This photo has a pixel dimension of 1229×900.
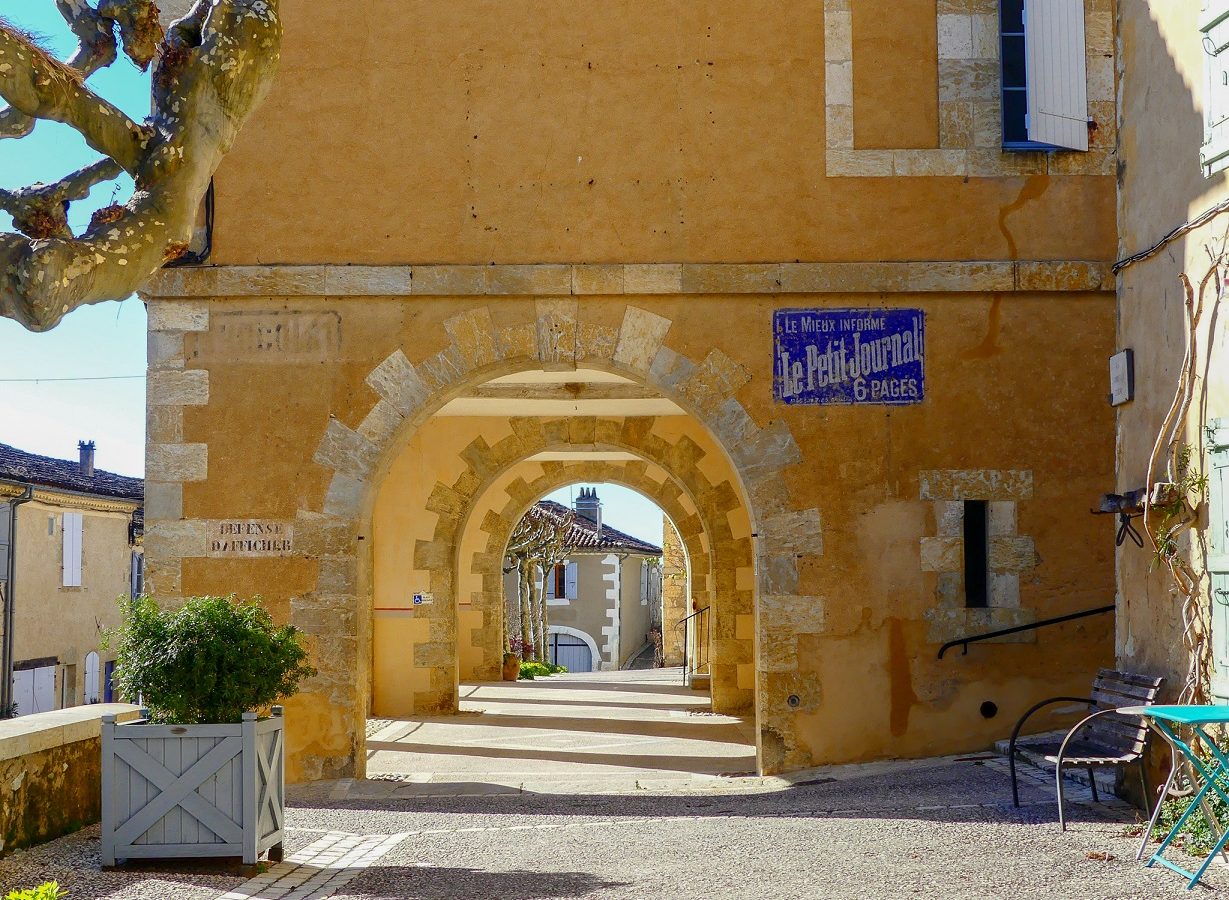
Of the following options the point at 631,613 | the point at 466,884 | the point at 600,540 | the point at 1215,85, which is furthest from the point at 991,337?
the point at 631,613

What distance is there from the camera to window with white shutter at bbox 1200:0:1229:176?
5.89 m

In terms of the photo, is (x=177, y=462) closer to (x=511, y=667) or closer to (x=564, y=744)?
(x=564, y=744)

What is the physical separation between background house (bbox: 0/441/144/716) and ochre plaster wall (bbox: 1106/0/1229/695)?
15.0m

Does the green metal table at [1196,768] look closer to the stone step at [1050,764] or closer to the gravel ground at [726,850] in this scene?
the gravel ground at [726,850]

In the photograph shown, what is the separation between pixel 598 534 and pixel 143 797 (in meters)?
32.6

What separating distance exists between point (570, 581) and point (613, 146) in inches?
1216

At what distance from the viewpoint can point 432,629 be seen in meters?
13.5

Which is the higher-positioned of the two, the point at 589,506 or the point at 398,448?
the point at 589,506

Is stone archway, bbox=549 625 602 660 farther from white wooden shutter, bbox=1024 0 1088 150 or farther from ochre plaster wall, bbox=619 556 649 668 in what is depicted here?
white wooden shutter, bbox=1024 0 1088 150

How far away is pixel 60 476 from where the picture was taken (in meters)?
22.6

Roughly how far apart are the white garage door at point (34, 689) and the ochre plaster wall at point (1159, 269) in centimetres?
1728

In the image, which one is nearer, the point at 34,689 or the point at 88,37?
the point at 88,37

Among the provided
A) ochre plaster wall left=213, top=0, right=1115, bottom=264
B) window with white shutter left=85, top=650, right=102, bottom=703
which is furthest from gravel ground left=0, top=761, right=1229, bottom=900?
window with white shutter left=85, top=650, right=102, bottom=703

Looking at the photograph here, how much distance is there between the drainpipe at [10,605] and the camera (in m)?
19.2
